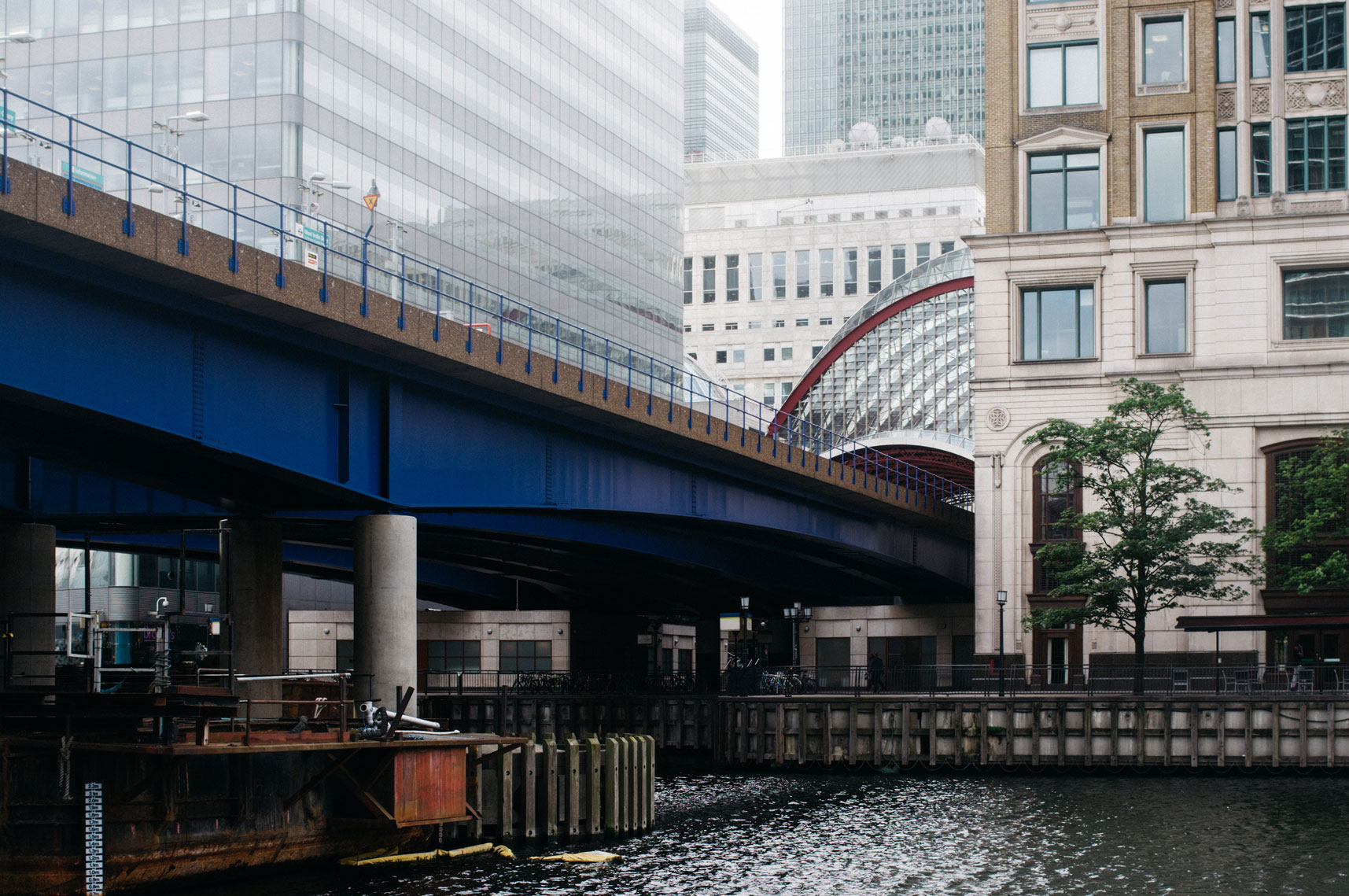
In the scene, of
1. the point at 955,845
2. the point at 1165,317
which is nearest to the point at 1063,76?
the point at 1165,317

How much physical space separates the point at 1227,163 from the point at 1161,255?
4.66 metres

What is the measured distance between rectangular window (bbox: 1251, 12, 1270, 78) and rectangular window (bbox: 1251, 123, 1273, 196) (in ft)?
7.58

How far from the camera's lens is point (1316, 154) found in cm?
7275

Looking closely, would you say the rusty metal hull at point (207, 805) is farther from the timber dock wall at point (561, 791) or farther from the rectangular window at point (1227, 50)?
the rectangular window at point (1227, 50)

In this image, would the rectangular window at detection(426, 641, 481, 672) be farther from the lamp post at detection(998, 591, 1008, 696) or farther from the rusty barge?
the rusty barge

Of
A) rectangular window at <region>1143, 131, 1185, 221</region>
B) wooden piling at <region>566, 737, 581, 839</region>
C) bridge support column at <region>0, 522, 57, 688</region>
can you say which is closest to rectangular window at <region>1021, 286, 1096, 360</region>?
rectangular window at <region>1143, 131, 1185, 221</region>

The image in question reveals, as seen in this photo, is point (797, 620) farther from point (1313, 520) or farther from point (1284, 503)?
point (1313, 520)

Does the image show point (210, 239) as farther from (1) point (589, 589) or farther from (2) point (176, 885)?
(1) point (589, 589)

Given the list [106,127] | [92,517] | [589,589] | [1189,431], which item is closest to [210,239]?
[92,517]

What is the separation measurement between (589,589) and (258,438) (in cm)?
5438

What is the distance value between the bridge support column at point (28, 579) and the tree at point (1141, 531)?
35.7m

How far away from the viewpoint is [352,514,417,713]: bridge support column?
129ft

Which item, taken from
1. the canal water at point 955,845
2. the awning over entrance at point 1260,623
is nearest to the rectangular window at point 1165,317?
the awning over entrance at point 1260,623

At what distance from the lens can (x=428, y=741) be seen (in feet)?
116
